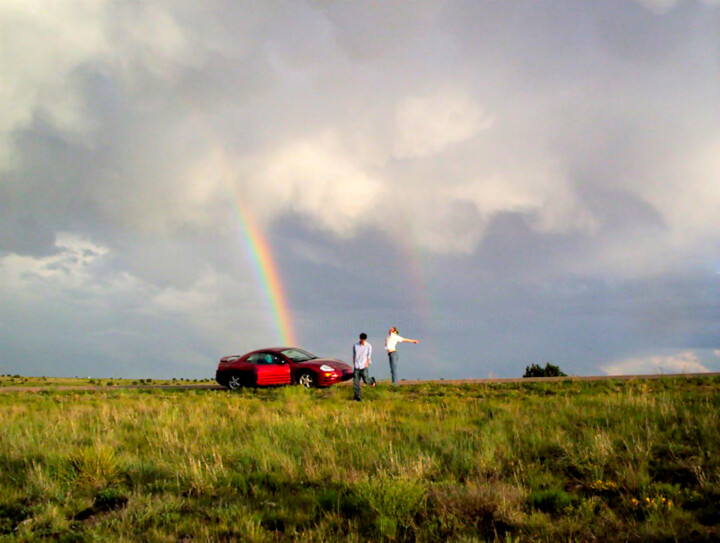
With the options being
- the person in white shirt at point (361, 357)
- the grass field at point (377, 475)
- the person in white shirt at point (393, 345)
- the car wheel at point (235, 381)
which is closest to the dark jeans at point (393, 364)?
the person in white shirt at point (393, 345)

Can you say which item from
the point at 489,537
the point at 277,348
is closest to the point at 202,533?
the point at 489,537

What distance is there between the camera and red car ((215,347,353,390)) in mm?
22000

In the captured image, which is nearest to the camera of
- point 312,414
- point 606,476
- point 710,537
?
point 710,537

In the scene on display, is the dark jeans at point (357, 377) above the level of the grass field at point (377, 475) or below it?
above

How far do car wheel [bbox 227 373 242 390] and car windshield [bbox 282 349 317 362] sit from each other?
2.20 meters

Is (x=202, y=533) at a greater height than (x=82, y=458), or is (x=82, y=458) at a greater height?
(x=82, y=458)

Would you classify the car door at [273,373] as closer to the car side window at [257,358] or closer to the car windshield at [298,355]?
the car side window at [257,358]

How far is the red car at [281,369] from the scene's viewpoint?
22000 mm

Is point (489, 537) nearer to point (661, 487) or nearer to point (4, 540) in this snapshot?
point (661, 487)

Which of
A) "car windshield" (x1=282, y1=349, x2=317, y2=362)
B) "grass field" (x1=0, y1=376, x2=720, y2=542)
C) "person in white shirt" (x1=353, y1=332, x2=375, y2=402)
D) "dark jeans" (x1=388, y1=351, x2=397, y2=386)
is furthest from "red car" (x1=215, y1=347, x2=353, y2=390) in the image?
"grass field" (x1=0, y1=376, x2=720, y2=542)

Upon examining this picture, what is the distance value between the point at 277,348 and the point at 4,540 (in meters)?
17.2

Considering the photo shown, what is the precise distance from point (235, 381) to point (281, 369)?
236 cm

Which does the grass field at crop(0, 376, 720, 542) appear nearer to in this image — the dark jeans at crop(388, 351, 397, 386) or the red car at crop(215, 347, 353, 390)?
the red car at crop(215, 347, 353, 390)

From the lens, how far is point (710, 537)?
19.8 ft
